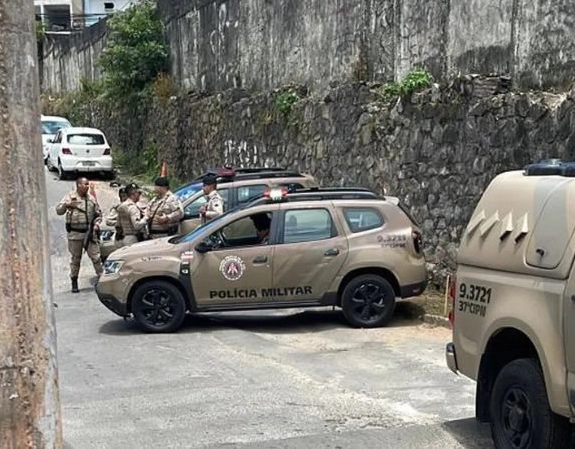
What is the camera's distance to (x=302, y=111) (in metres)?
16.9

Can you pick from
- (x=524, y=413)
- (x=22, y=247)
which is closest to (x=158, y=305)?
(x=524, y=413)

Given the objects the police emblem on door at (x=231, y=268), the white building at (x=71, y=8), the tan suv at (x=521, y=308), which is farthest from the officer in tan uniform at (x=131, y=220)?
the white building at (x=71, y=8)

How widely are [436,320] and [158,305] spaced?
351 centimetres

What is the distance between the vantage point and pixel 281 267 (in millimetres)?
10852

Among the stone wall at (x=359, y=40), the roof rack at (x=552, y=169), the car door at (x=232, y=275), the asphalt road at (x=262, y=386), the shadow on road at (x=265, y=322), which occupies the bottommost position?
the shadow on road at (x=265, y=322)

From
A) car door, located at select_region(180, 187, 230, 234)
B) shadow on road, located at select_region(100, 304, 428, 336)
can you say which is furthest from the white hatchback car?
shadow on road, located at select_region(100, 304, 428, 336)

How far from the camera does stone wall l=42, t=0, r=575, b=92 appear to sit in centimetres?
1082

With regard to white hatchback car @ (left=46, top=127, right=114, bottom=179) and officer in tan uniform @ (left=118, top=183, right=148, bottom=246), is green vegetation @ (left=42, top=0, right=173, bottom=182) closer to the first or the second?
white hatchback car @ (left=46, top=127, right=114, bottom=179)

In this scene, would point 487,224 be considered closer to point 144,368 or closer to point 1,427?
point 1,427

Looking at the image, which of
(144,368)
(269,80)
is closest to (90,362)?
(144,368)

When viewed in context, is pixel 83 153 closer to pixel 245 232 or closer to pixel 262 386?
pixel 245 232

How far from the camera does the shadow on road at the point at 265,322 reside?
11094mm

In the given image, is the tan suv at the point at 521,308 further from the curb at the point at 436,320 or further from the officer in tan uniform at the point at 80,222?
the officer in tan uniform at the point at 80,222

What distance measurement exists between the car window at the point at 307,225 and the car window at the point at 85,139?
17705mm
